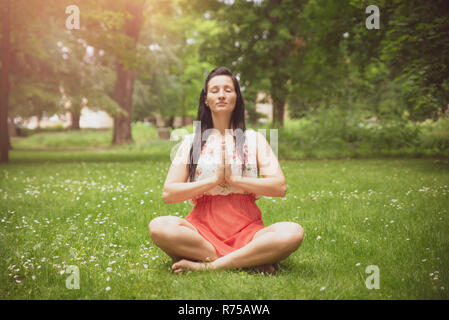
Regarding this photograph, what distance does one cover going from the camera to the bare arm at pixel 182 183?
3.66m

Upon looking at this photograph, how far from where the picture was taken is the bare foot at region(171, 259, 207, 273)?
3.75m

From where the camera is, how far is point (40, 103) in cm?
1909

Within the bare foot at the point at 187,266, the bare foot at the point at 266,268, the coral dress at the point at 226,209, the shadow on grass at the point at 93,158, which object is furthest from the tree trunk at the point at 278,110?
the bare foot at the point at 187,266

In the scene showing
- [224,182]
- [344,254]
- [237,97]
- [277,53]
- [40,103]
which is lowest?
[344,254]

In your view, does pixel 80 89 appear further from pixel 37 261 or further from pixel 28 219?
pixel 37 261

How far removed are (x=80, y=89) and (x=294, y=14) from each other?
1316 cm

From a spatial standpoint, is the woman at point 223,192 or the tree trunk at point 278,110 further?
the tree trunk at point 278,110

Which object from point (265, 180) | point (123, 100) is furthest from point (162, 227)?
point (123, 100)

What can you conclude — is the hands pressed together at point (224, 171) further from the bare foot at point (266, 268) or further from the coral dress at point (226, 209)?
the bare foot at point (266, 268)

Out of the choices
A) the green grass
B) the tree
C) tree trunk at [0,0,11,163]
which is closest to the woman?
the green grass

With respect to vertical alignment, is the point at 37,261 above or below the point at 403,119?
below

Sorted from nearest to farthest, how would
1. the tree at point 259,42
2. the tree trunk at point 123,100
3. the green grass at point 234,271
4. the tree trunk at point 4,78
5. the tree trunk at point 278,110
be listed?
the green grass at point 234,271, the tree trunk at point 4,78, the tree at point 259,42, the tree trunk at point 278,110, the tree trunk at point 123,100

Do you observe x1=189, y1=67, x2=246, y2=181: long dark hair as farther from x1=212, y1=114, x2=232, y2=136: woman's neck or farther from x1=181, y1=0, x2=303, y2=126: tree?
x1=181, y1=0, x2=303, y2=126: tree
